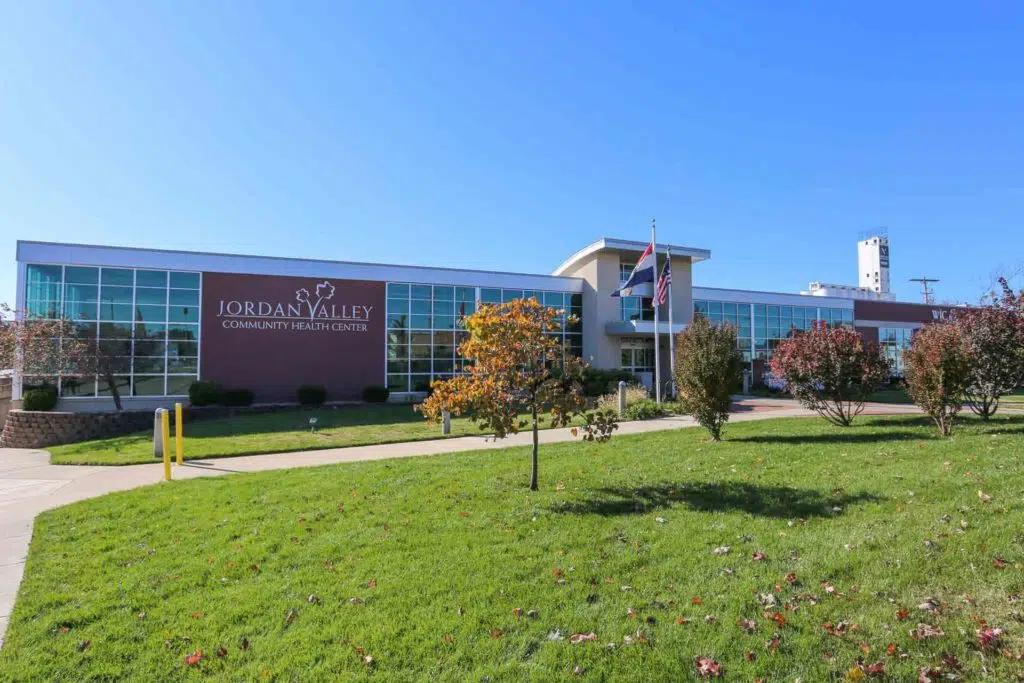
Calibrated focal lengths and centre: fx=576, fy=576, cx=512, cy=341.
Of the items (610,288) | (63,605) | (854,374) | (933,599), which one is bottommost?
(63,605)

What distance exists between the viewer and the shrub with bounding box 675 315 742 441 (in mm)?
12078

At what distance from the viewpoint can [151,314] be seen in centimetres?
2409

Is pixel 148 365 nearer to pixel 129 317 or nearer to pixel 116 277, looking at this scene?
pixel 129 317

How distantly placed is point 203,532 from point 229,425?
14.4 meters

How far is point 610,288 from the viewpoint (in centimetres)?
3156

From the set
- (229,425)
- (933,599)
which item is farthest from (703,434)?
(229,425)

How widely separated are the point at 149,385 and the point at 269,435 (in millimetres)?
10899

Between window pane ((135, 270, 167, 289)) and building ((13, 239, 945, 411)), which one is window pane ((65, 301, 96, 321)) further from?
window pane ((135, 270, 167, 289))

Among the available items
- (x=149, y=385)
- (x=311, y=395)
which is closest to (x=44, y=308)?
(x=149, y=385)

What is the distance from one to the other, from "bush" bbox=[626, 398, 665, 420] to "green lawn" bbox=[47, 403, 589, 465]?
18.0 ft

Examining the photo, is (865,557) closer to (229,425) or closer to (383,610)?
(383,610)

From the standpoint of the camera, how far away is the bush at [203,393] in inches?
900

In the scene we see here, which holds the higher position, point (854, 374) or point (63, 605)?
point (854, 374)

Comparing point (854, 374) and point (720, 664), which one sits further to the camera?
point (854, 374)
